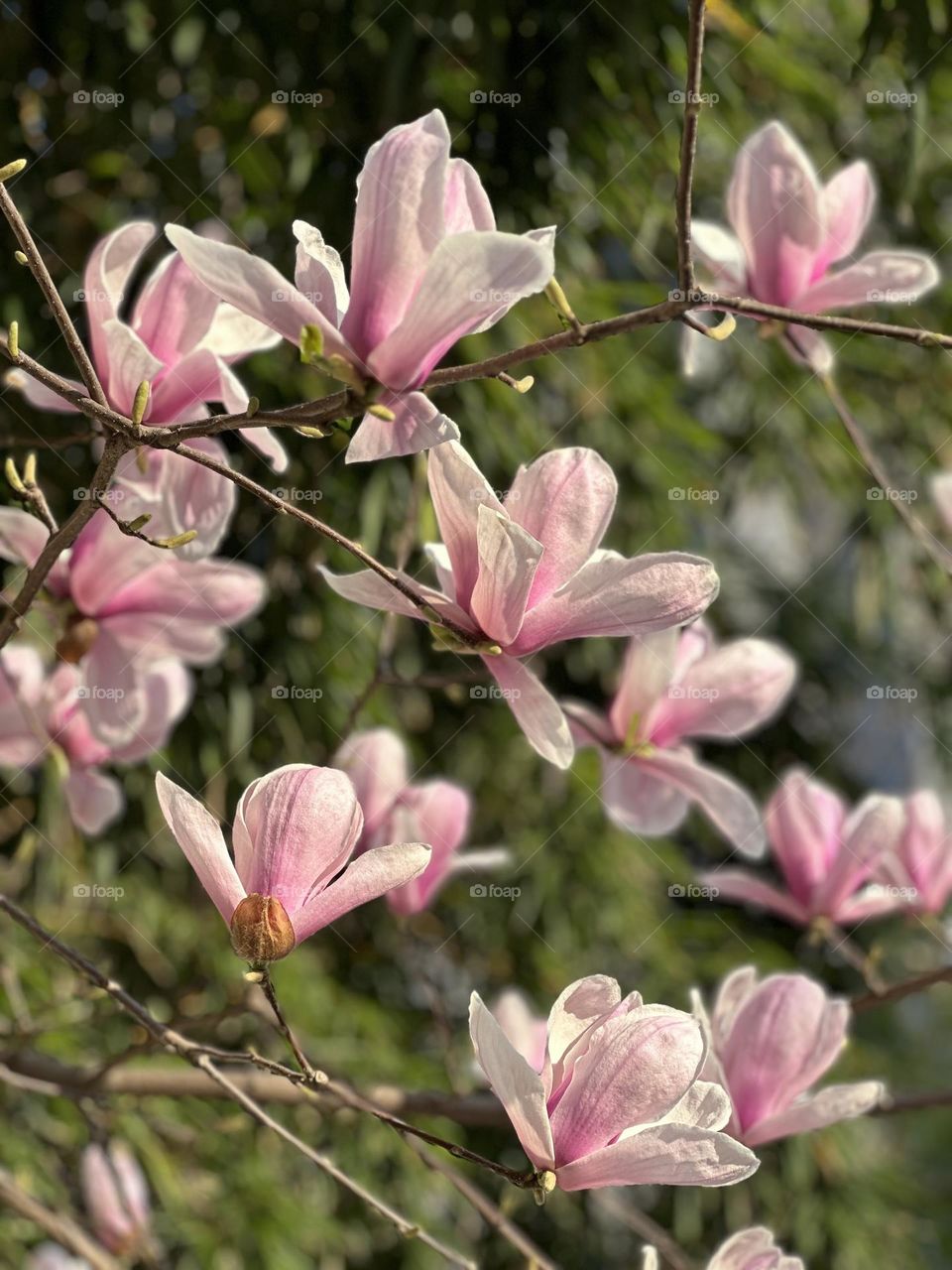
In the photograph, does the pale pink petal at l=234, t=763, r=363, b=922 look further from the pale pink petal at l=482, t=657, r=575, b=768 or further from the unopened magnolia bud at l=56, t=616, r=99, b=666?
the unopened magnolia bud at l=56, t=616, r=99, b=666

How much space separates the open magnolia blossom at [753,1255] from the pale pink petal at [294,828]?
0.56ft

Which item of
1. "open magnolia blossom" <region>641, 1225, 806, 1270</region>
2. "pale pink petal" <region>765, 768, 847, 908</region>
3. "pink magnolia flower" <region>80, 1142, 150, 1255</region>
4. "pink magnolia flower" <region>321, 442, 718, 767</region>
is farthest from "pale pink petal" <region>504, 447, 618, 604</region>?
"pink magnolia flower" <region>80, 1142, 150, 1255</region>

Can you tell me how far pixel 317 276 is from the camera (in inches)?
14.2

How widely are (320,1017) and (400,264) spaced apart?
91 centimetres

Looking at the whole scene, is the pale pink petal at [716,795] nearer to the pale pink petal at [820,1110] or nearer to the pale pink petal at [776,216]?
the pale pink petal at [820,1110]

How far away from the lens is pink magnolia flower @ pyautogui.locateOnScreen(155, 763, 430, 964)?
382 millimetres

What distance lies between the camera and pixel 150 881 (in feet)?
3.57

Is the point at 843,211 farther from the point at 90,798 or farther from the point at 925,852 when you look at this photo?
the point at 90,798

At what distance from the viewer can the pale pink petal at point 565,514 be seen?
1.36 feet

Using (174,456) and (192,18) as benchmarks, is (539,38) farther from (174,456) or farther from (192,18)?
(174,456)

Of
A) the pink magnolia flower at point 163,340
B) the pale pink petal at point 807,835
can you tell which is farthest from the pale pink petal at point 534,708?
the pale pink petal at point 807,835

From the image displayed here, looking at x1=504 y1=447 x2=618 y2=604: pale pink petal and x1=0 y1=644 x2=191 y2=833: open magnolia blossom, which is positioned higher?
x1=504 y1=447 x2=618 y2=604: pale pink petal

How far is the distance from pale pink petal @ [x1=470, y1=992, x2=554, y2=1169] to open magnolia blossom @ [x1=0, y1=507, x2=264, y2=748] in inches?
9.0

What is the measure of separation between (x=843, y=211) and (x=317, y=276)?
1.09 ft
